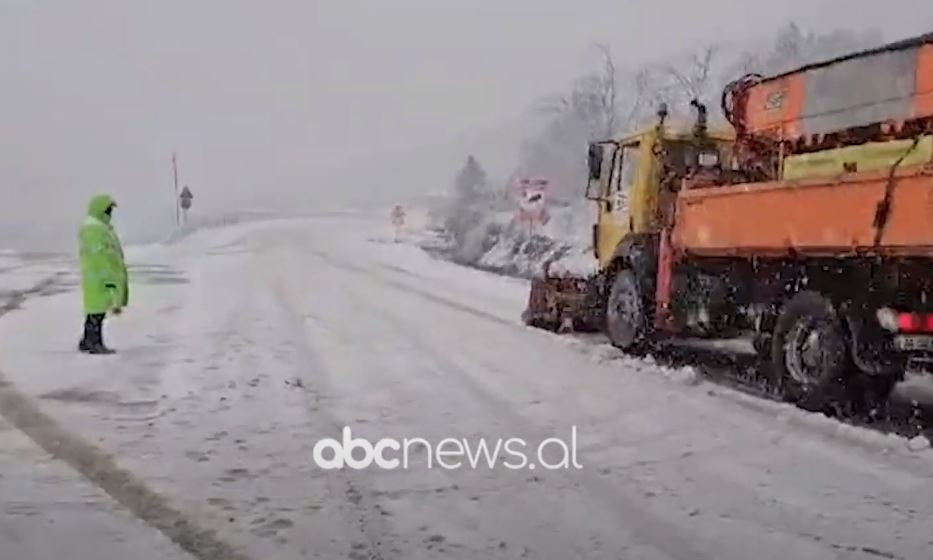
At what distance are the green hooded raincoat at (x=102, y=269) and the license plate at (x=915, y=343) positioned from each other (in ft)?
18.2

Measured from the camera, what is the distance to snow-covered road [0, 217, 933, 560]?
4191mm

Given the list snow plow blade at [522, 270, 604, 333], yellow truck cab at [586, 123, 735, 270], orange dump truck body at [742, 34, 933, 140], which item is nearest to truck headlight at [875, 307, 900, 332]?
orange dump truck body at [742, 34, 933, 140]

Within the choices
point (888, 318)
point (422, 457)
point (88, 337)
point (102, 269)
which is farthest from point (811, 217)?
point (88, 337)

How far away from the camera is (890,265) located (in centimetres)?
662

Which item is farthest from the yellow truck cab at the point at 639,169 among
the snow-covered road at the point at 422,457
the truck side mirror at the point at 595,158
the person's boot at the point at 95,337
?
the person's boot at the point at 95,337

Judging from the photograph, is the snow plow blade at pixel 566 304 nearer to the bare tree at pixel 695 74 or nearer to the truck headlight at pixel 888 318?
the bare tree at pixel 695 74

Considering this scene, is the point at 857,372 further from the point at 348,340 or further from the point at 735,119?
the point at 348,340

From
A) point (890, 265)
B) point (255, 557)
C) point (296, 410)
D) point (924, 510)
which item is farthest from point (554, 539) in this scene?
point (890, 265)

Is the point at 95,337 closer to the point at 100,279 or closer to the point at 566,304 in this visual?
the point at 100,279

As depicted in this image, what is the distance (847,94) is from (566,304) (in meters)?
4.38

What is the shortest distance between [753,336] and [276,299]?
6.58m

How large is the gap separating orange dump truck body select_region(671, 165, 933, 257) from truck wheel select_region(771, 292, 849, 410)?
375mm

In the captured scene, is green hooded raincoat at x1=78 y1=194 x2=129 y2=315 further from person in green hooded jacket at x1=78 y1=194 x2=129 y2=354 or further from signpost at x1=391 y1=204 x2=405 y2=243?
signpost at x1=391 y1=204 x2=405 y2=243

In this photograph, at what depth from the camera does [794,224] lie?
731cm
